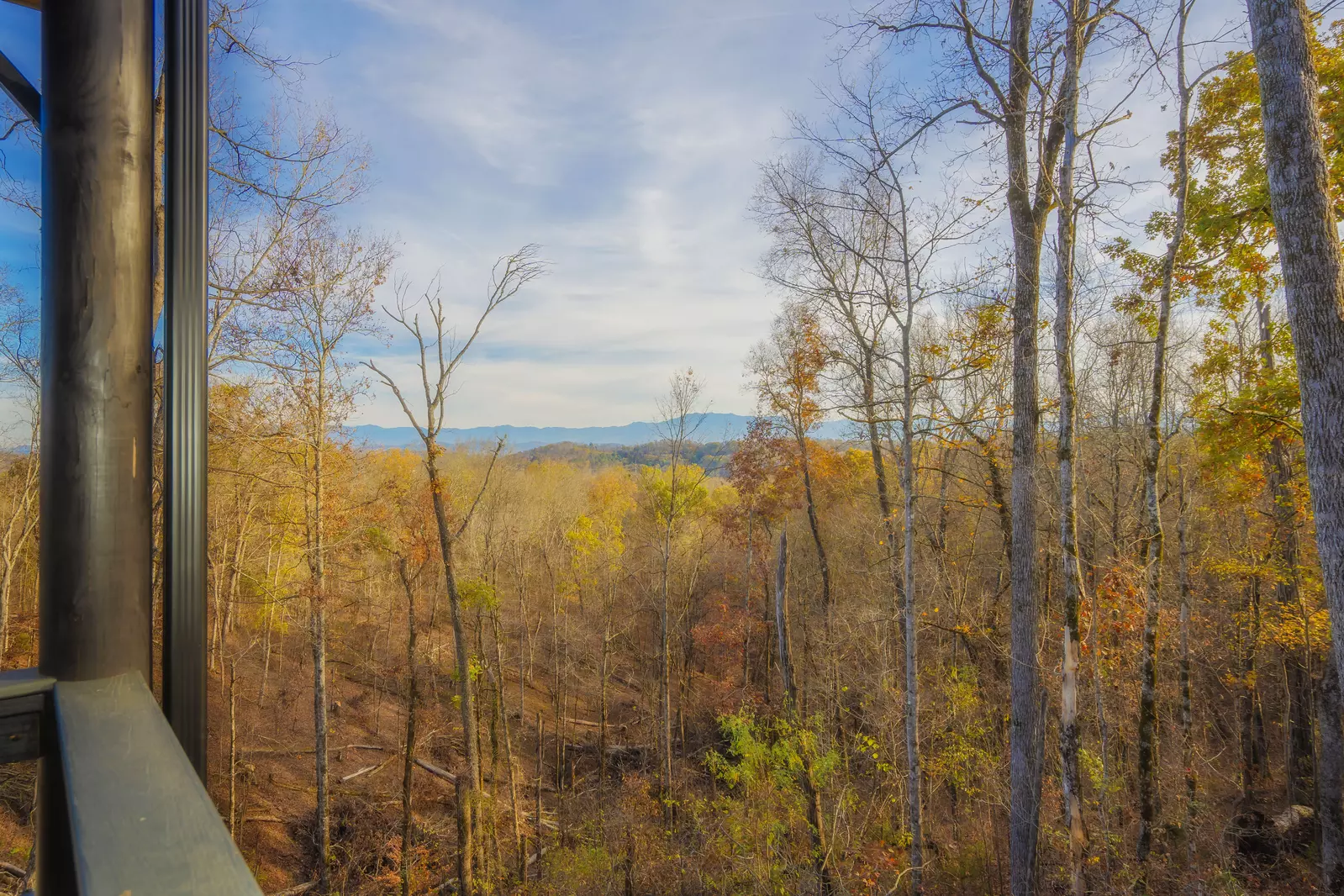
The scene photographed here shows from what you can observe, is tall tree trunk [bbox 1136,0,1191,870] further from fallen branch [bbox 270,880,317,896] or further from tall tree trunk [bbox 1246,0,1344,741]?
fallen branch [bbox 270,880,317,896]

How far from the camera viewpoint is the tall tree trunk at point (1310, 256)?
3406 millimetres

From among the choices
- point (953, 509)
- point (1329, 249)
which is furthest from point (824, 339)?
point (1329, 249)

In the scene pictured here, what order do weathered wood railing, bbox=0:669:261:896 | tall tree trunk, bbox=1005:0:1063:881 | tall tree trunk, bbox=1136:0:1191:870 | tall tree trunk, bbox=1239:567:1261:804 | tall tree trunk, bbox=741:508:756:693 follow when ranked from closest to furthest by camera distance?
weathered wood railing, bbox=0:669:261:896, tall tree trunk, bbox=1005:0:1063:881, tall tree trunk, bbox=1136:0:1191:870, tall tree trunk, bbox=1239:567:1261:804, tall tree trunk, bbox=741:508:756:693

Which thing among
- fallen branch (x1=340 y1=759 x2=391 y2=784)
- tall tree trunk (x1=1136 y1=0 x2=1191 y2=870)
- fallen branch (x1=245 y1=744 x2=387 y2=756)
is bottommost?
fallen branch (x1=340 y1=759 x2=391 y2=784)

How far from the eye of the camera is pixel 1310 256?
11.5 ft

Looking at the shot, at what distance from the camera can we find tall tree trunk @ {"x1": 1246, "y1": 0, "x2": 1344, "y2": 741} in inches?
134

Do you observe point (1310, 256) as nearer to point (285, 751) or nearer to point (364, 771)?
point (364, 771)

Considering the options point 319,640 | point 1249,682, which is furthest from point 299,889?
point 1249,682

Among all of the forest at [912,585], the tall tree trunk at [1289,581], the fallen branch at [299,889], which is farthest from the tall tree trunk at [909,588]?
the fallen branch at [299,889]

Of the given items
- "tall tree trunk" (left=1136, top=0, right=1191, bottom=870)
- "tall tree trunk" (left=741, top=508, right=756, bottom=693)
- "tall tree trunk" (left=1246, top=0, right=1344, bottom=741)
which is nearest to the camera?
"tall tree trunk" (left=1246, top=0, right=1344, bottom=741)

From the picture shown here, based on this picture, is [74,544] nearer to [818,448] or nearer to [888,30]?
[888,30]

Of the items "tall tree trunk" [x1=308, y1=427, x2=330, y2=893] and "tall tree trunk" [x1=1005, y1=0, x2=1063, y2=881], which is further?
"tall tree trunk" [x1=308, y1=427, x2=330, y2=893]

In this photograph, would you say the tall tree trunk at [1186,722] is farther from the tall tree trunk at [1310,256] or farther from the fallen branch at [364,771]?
the fallen branch at [364,771]

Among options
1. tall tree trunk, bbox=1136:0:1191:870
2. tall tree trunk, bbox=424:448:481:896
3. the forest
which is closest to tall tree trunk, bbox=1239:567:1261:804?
the forest
